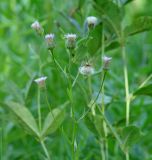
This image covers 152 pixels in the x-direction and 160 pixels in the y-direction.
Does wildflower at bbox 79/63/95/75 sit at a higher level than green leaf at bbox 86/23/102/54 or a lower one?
lower

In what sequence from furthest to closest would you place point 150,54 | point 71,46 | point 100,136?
1. point 150,54
2. point 100,136
3. point 71,46

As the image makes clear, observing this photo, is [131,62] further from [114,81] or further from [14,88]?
[14,88]

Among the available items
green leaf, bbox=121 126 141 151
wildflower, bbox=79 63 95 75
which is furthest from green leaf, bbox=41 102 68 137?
wildflower, bbox=79 63 95 75

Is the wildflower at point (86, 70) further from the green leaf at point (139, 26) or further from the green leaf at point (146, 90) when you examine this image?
the green leaf at point (139, 26)

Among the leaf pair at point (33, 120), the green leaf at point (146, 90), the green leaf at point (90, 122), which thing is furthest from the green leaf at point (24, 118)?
the green leaf at point (146, 90)

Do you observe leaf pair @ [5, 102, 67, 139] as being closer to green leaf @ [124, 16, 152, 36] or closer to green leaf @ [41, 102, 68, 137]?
green leaf @ [41, 102, 68, 137]

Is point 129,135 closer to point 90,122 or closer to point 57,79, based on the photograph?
point 90,122

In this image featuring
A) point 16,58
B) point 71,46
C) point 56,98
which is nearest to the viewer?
point 71,46

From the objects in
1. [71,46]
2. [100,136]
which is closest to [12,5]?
[100,136]
